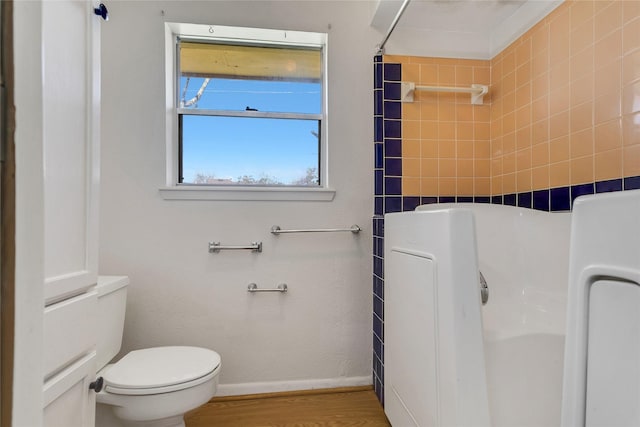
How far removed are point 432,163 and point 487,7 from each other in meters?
0.88

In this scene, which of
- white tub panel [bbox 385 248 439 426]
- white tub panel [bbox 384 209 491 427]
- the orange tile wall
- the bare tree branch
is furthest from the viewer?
the bare tree branch

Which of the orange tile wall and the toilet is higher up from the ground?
the orange tile wall

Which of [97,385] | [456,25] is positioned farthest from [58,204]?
[456,25]

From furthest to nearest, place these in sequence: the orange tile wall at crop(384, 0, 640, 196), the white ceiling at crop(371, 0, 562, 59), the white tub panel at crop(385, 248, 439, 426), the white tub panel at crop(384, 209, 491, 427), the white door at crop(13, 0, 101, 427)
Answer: the white ceiling at crop(371, 0, 562, 59)
the orange tile wall at crop(384, 0, 640, 196)
the white tub panel at crop(385, 248, 439, 426)
the white tub panel at crop(384, 209, 491, 427)
the white door at crop(13, 0, 101, 427)

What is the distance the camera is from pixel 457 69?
75.5 inches

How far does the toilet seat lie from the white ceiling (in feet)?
6.28

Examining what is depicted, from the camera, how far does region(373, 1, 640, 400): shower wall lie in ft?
4.04

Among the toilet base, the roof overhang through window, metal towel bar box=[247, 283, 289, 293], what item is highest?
the roof overhang through window

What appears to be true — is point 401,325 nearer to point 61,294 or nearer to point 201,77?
point 61,294

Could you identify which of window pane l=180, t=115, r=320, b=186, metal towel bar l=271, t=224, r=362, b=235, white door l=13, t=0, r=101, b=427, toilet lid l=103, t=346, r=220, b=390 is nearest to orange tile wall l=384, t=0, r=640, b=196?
metal towel bar l=271, t=224, r=362, b=235

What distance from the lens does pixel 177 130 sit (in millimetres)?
1857

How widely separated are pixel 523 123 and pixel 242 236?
1.65 metres

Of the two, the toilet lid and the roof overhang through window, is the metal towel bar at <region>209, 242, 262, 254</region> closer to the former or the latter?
the toilet lid

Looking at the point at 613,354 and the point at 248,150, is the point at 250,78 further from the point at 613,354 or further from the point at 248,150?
the point at 613,354
